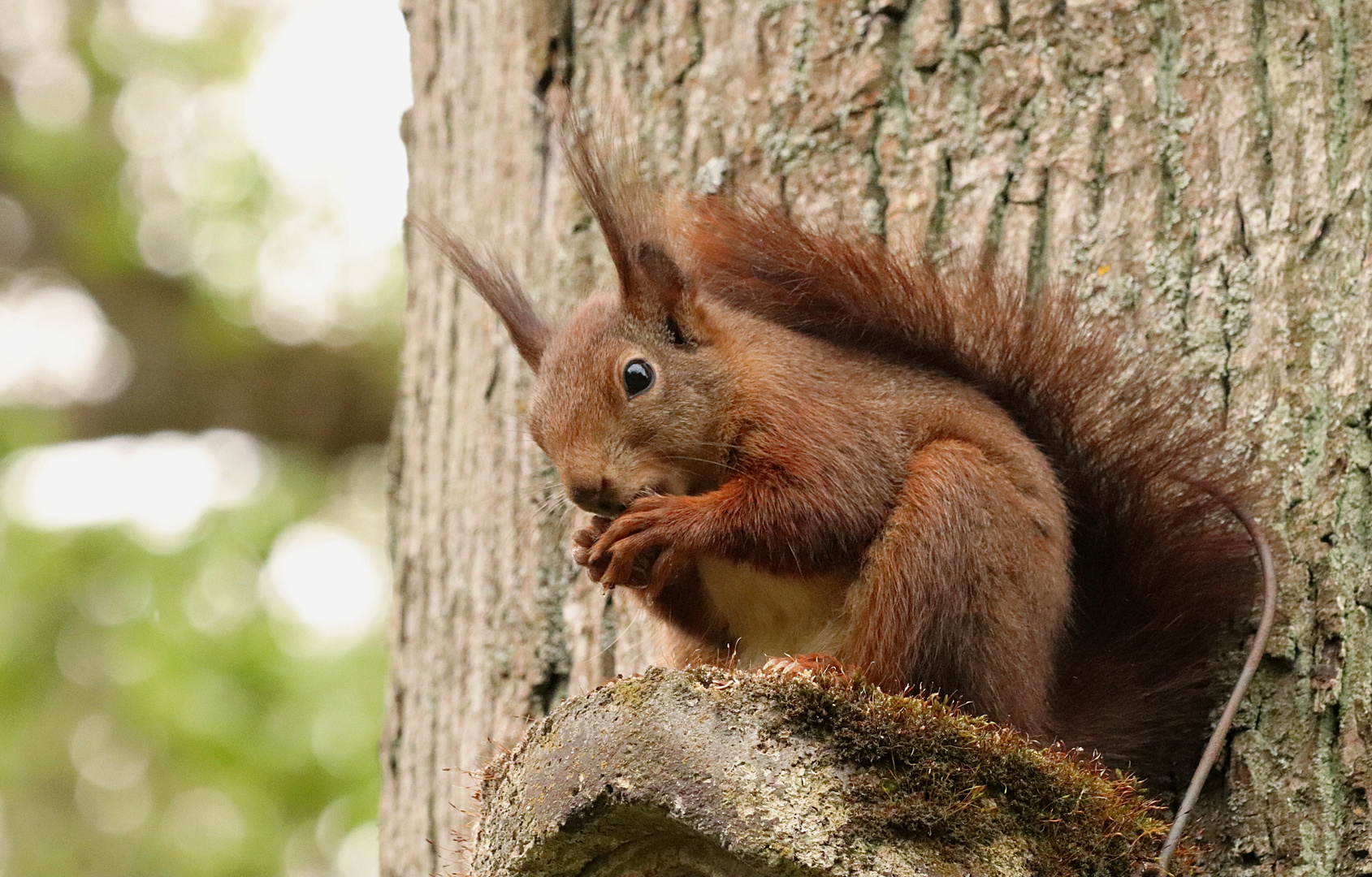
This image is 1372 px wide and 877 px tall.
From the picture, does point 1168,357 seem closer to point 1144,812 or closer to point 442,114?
point 1144,812

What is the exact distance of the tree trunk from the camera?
203 centimetres

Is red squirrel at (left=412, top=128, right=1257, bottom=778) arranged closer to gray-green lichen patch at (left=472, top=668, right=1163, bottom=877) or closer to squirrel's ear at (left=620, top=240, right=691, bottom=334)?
squirrel's ear at (left=620, top=240, right=691, bottom=334)

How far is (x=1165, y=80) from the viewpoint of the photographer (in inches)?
94.8

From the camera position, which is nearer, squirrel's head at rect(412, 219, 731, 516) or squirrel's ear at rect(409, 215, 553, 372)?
squirrel's head at rect(412, 219, 731, 516)

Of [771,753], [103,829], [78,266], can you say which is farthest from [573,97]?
[103,829]

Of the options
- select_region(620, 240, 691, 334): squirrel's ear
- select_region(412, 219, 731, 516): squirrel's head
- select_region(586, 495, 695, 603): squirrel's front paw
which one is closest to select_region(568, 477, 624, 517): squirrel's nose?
select_region(412, 219, 731, 516): squirrel's head

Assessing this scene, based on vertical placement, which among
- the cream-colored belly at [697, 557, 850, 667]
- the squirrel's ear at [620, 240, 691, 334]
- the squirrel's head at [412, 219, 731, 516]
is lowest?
the cream-colored belly at [697, 557, 850, 667]

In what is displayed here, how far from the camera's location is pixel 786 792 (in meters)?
1.56

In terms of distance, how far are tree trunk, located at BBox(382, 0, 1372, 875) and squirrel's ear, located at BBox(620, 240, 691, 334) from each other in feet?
1.14

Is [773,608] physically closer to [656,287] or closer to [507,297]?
[656,287]

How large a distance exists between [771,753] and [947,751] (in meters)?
0.20

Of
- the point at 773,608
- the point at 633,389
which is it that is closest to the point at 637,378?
the point at 633,389

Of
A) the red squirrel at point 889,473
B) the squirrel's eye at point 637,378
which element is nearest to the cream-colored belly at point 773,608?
the red squirrel at point 889,473

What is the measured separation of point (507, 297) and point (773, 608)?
70cm
